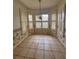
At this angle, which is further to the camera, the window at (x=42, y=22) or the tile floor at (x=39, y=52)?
the window at (x=42, y=22)

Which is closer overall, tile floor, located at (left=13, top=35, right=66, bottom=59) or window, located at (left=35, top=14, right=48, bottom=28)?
tile floor, located at (left=13, top=35, right=66, bottom=59)

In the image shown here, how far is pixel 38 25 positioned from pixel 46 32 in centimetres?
115

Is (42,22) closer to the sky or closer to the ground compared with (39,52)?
closer to the sky

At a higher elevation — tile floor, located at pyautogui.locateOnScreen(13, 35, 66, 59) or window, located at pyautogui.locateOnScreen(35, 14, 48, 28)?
window, located at pyautogui.locateOnScreen(35, 14, 48, 28)

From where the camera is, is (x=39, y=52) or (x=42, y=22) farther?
(x=42, y=22)

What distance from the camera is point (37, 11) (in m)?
10.1

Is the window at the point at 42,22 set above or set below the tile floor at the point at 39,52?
above
